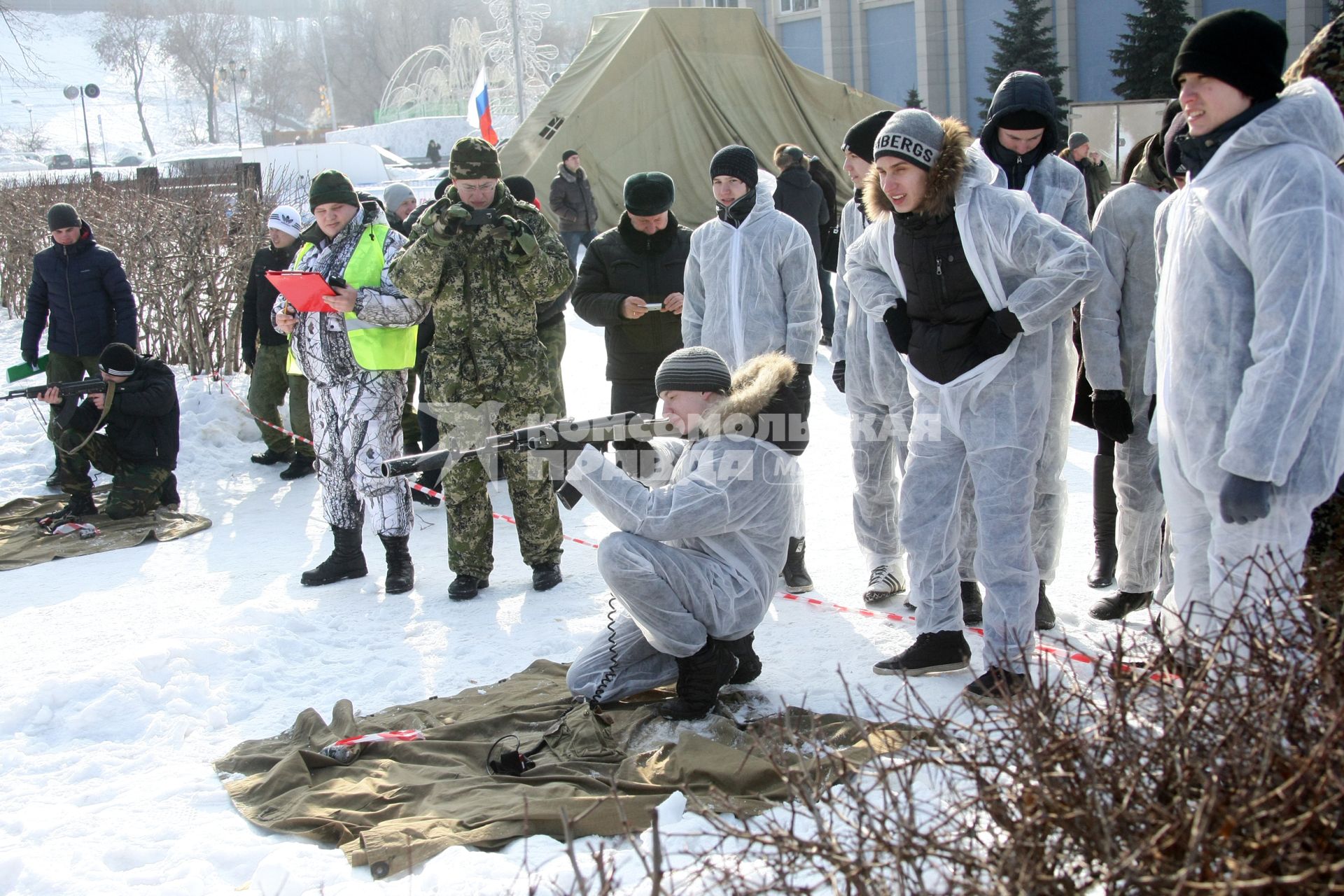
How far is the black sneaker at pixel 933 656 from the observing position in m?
3.87

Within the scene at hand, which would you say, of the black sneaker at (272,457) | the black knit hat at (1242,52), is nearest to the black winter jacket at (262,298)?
the black sneaker at (272,457)

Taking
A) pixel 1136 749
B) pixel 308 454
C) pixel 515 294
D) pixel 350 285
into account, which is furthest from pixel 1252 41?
pixel 308 454

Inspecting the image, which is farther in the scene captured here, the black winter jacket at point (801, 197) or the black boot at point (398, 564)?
the black winter jacket at point (801, 197)

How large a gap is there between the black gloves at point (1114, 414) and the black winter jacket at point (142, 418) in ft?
17.9

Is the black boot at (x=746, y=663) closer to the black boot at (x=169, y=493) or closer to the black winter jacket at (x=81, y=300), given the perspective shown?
the black boot at (x=169, y=493)

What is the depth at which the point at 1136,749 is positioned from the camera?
1.69 metres

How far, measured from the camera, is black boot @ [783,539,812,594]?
197 inches

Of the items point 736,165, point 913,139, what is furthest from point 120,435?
point 913,139

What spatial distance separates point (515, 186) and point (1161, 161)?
13.6ft

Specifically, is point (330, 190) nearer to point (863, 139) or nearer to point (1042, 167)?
point (863, 139)

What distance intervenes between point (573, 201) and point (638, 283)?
9.09 metres

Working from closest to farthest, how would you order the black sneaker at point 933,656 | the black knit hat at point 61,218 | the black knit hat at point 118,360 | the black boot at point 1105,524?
→ the black sneaker at point 933,656, the black boot at point 1105,524, the black knit hat at point 118,360, the black knit hat at point 61,218

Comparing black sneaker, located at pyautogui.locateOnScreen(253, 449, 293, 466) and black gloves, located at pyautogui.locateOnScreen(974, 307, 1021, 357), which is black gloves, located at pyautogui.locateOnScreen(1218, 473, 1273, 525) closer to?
A: black gloves, located at pyautogui.locateOnScreen(974, 307, 1021, 357)

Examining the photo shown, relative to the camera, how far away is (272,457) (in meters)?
8.07
